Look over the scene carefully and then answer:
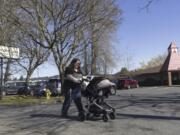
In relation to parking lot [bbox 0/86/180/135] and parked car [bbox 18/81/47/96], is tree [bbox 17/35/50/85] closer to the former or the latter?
parked car [bbox 18/81/47/96]

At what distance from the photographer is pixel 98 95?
43.1ft

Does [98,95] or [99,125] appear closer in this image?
[99,125]

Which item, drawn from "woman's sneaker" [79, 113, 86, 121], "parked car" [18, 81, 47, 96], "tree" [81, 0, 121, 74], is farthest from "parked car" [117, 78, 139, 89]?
"woman's sneaker" [79, 113, 86, 121]

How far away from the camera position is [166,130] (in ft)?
35.9

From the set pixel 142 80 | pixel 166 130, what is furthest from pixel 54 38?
pixel 142 80

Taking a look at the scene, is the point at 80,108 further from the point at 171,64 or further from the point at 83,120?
the point at 171,64

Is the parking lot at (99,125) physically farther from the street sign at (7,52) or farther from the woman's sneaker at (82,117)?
the street sign at (7,52)

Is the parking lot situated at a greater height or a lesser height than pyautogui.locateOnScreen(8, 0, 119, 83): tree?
lesser

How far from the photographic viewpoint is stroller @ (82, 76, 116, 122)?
13.1 m

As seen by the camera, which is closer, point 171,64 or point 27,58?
point 27,58

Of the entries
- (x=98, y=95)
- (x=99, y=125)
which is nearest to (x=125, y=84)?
(x=98, y=95)

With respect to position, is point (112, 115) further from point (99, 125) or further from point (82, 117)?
point (99, 125)

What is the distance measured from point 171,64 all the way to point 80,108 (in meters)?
54.4

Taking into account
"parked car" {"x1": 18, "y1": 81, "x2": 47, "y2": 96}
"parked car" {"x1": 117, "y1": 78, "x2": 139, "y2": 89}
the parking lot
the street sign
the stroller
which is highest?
the street sign
